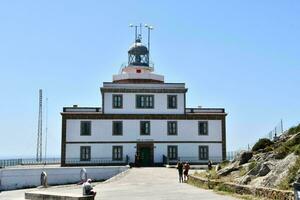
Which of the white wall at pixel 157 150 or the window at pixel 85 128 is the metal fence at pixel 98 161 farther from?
the window at pixel 85 128

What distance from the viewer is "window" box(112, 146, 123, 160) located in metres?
45.9

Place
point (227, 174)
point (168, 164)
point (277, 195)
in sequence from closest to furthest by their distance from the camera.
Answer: point (277, 195) → point (227, 174) → point (168, 164)

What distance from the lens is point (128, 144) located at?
46188mm

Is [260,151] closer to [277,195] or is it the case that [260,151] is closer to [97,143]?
[277,195]

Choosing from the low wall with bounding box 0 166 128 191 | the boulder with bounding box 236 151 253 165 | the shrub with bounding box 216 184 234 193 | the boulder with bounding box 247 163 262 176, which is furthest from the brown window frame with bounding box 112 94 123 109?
the boulder with bounding box 247 163 262 176

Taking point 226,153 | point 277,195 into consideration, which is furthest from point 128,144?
point 277,195

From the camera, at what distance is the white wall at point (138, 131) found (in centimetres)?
4575

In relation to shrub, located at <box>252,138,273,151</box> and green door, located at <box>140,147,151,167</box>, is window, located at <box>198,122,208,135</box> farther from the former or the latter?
shrub, located at <box>252,138,273,151</box>

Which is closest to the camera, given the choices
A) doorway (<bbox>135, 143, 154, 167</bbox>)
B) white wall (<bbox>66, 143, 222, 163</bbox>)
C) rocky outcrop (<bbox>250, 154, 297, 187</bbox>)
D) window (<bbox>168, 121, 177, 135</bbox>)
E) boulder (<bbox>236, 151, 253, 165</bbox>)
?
rocky outcrop (<bbox>250, 154, 297, 187</bbox>)

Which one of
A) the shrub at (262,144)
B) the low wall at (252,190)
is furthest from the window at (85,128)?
the shrub at (262,144)

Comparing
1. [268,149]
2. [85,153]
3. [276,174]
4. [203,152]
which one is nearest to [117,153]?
[85,153]

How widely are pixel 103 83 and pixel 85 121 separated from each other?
14.2ft

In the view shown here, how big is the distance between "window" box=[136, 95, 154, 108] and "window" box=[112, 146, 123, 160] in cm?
472

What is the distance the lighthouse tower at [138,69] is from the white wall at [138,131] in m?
5.48
